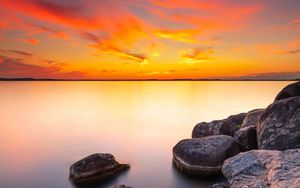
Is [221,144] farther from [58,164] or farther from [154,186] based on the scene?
[58,164]

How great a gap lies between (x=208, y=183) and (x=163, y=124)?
20.0 meters

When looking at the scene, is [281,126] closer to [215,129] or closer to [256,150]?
Answer: [256,150]

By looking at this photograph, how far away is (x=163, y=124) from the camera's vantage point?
33.3m

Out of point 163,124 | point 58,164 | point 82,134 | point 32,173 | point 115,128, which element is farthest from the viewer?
point 163,124

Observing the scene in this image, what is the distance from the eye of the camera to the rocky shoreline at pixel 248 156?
6531 mm

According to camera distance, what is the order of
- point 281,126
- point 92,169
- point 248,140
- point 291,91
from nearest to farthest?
point 281,126 → point 92,169 → point 248,140 → point 291,91

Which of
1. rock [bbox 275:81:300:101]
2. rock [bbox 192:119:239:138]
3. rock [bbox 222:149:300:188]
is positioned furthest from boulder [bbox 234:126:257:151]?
rock [bbox 222:149:300:188]

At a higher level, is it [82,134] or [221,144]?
[221,144]

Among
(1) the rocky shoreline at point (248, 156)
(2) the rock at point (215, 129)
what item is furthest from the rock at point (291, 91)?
(2) the rock at point (215, 129)

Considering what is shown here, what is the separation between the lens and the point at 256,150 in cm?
788

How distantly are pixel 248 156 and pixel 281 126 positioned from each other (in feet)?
15.0

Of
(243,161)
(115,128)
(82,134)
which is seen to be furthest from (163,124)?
(243,161)

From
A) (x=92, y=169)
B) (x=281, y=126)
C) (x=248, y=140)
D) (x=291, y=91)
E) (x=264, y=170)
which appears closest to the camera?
(x=264, y=170)

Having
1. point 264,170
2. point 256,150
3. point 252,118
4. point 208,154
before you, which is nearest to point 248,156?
point 256,150
